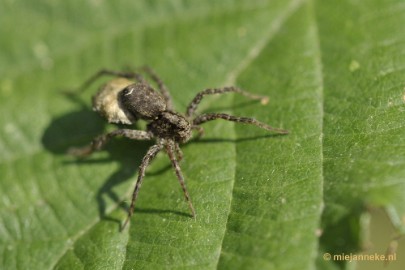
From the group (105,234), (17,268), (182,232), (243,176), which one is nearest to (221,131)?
(243,176)

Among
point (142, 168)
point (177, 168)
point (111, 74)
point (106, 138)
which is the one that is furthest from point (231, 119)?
point (111, 74)

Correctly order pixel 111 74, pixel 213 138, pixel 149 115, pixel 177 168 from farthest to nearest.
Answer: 1. pixel 111 74
2. pixel 149 115
3. pixel 213 138
4. pixel 177 168

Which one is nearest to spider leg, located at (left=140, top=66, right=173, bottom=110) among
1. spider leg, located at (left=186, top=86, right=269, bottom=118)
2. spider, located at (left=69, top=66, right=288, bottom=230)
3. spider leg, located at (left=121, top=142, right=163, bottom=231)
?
spider, located at (left=69, top=66, right=288, bottom=230)

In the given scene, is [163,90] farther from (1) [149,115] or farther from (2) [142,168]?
(2) [142,168]

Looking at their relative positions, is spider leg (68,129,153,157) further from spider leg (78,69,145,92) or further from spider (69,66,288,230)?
spider leg (78,69,145,92)

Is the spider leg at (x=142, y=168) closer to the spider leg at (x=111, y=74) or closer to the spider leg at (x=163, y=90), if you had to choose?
the spider leg at (x=163, y=90)
